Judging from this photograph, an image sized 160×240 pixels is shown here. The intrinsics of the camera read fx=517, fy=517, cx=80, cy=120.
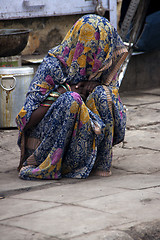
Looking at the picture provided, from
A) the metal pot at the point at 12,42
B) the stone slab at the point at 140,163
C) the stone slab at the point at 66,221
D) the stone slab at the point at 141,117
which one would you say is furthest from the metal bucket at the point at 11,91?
the stone slab at the point at 66,221

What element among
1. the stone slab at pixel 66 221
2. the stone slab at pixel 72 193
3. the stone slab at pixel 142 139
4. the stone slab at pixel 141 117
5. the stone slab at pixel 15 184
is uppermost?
the stone slab at pixel 66 221

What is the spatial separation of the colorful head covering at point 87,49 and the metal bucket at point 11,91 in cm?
200

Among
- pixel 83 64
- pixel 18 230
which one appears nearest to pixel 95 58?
pixel 83 64

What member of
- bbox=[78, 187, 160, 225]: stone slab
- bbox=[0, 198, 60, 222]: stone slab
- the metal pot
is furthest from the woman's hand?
the metal pot

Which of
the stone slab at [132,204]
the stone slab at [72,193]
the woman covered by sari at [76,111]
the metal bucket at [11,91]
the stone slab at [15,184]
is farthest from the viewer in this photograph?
the metal bucket at [11,91]

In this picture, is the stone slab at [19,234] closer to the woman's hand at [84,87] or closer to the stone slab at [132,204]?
the stone slab at [132,204]

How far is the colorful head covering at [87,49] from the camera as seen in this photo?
13.8ft

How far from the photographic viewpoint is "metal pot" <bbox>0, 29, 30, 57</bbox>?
6293mm

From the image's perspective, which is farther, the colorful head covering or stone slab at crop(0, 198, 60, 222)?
the colorful head covering

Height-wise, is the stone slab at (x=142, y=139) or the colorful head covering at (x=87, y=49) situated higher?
the colorful head covering at (x=87, y=49)

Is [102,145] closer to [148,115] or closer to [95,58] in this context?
[95,58]

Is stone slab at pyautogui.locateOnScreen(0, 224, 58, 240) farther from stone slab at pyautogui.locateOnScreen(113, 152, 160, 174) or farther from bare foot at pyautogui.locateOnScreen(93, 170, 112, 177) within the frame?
stone slab at pyautogui.locateOnScreen(113, 152, 160, 174)

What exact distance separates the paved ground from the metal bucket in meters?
1.13

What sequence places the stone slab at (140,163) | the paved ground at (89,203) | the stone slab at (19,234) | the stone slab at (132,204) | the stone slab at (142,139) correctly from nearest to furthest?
the stone slab at (19,234) → the paved ground at (89,203) → the stone slab at (132,204) → the stone slab at (140,163) → the stone slab at (142,139)
